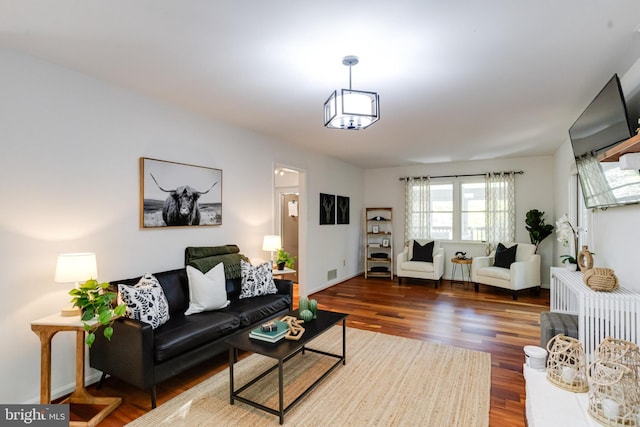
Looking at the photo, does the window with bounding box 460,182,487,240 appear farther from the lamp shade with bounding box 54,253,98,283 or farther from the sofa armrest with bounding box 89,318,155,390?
the lamp shade with bounding box 54,253,98,283

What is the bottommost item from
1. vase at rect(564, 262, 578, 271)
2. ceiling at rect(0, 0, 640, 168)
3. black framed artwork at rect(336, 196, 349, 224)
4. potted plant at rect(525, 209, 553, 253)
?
vase at rect(564, 262, 578, 271)

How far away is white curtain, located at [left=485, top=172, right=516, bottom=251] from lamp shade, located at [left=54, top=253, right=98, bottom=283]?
643 centimetres

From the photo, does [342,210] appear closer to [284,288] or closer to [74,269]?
[284,288]

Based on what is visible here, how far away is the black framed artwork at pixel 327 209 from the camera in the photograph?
5973mm

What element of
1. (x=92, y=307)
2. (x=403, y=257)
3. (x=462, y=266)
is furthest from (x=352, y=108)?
(x=462, y=266)

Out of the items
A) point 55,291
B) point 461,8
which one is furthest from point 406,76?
point 55,291

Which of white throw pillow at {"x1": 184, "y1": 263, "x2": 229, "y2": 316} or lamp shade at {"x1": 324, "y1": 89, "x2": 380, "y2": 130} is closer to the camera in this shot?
lamp shade at {"x1": 324, "y1": 89, "x2": 380, "y2": 130}

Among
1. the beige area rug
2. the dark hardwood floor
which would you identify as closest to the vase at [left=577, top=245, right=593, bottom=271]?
the dark hardwood floor

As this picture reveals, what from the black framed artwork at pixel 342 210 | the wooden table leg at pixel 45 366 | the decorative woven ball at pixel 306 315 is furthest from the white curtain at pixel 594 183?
the wooden table leg at pixel 45 366

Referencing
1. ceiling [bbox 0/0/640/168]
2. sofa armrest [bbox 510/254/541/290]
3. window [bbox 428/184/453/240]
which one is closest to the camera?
ceiling [bbox 0/0/640/168]

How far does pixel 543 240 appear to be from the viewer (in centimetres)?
608

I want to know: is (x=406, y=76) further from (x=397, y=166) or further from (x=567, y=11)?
(x=397, y=166)

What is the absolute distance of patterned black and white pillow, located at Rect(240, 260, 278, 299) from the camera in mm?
3568

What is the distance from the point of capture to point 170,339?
7.97 feet
